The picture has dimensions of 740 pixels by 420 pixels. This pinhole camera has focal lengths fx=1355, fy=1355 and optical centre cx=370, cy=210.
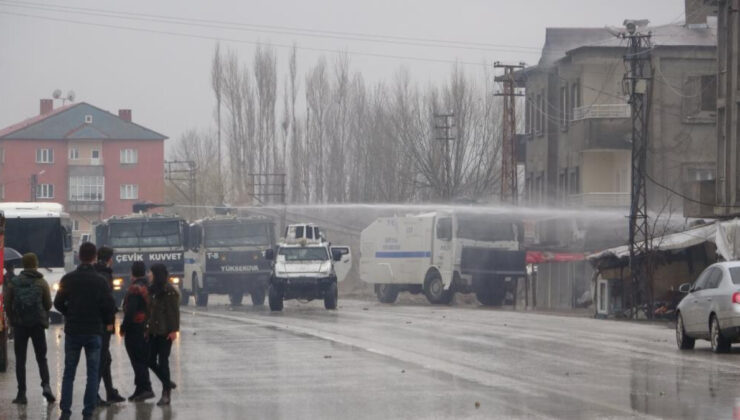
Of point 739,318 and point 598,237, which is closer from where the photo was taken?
point 739,318

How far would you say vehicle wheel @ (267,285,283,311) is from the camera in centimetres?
4284

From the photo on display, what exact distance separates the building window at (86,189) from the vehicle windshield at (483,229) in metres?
73.3

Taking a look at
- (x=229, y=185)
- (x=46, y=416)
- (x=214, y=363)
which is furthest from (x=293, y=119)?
(x=46, y=416)

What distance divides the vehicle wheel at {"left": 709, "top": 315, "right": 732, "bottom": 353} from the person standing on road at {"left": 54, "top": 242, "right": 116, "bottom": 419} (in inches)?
460

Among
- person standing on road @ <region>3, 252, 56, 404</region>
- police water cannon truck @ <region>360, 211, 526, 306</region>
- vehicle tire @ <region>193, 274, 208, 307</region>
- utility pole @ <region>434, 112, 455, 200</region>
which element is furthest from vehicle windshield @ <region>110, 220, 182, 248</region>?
person standing on road @ <region>3, 252, 56, 404</region>

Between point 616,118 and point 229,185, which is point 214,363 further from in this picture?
point 229,185

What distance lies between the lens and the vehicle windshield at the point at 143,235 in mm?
45375

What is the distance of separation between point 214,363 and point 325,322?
1266 centimetres

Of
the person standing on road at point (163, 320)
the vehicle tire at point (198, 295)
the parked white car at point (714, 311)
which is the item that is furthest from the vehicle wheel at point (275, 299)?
the person standing on road at point (163, 320)

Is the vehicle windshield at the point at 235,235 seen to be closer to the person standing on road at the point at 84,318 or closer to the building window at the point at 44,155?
the person standing on road at the point at 84,318

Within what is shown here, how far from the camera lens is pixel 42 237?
35.6 m

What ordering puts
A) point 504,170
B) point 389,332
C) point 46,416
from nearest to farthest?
point 46,416
point 389,332
point 504,170

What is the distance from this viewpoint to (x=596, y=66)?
57.3m

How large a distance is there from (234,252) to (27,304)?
110 feet
